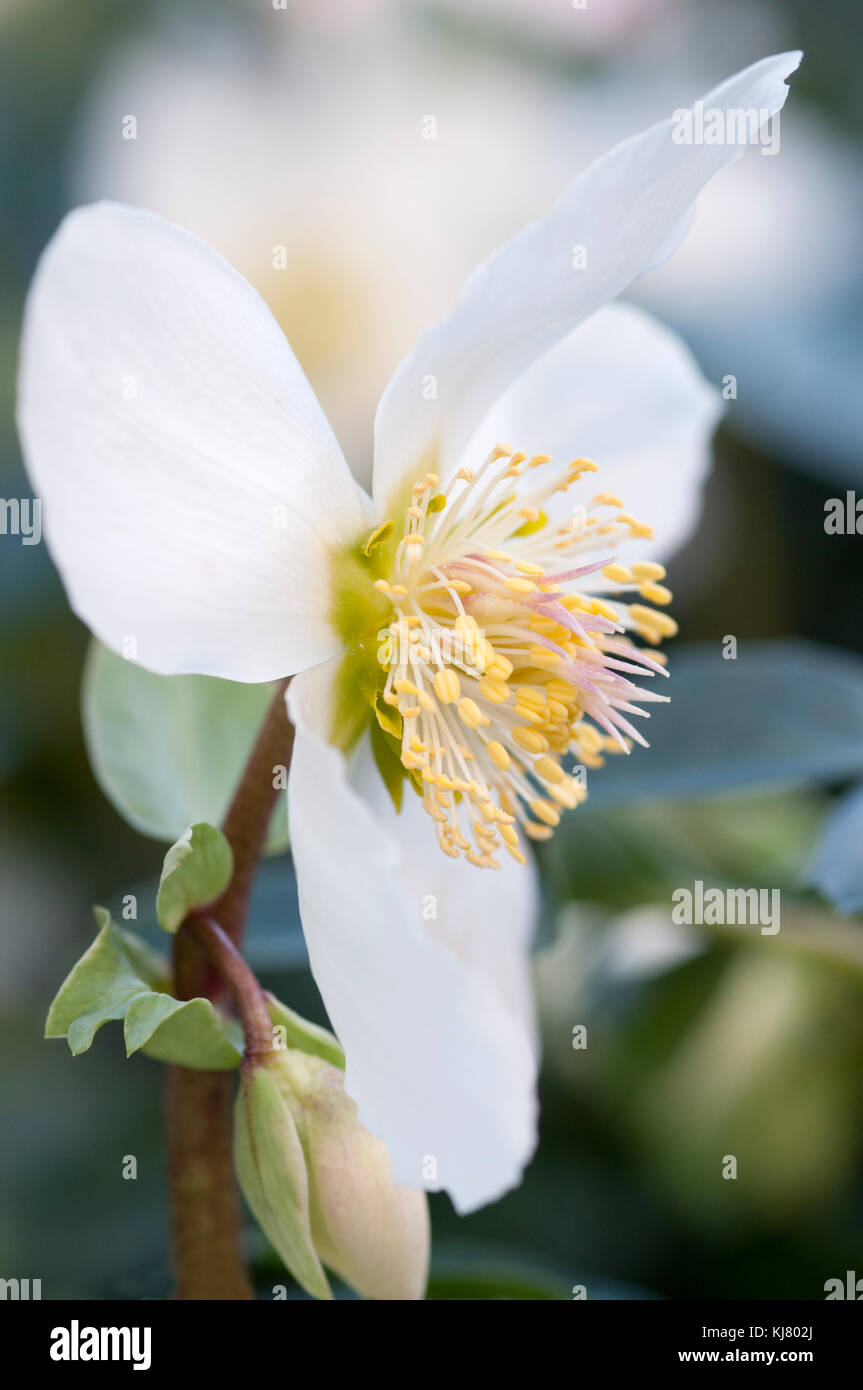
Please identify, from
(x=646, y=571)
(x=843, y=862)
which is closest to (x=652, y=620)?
(x=646, y=571)

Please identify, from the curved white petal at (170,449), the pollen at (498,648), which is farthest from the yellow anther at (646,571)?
the curved white petal at (170,449)

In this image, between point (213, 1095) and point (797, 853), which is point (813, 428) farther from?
point (213, 1095)

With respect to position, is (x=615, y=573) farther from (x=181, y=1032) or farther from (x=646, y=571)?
(x=181, y=1032)

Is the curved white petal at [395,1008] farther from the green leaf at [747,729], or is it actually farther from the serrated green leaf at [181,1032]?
the green leaf at [747,729]

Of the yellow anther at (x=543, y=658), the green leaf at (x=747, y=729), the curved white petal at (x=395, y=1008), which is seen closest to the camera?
the curved white petal at (x=395, y=1008)
